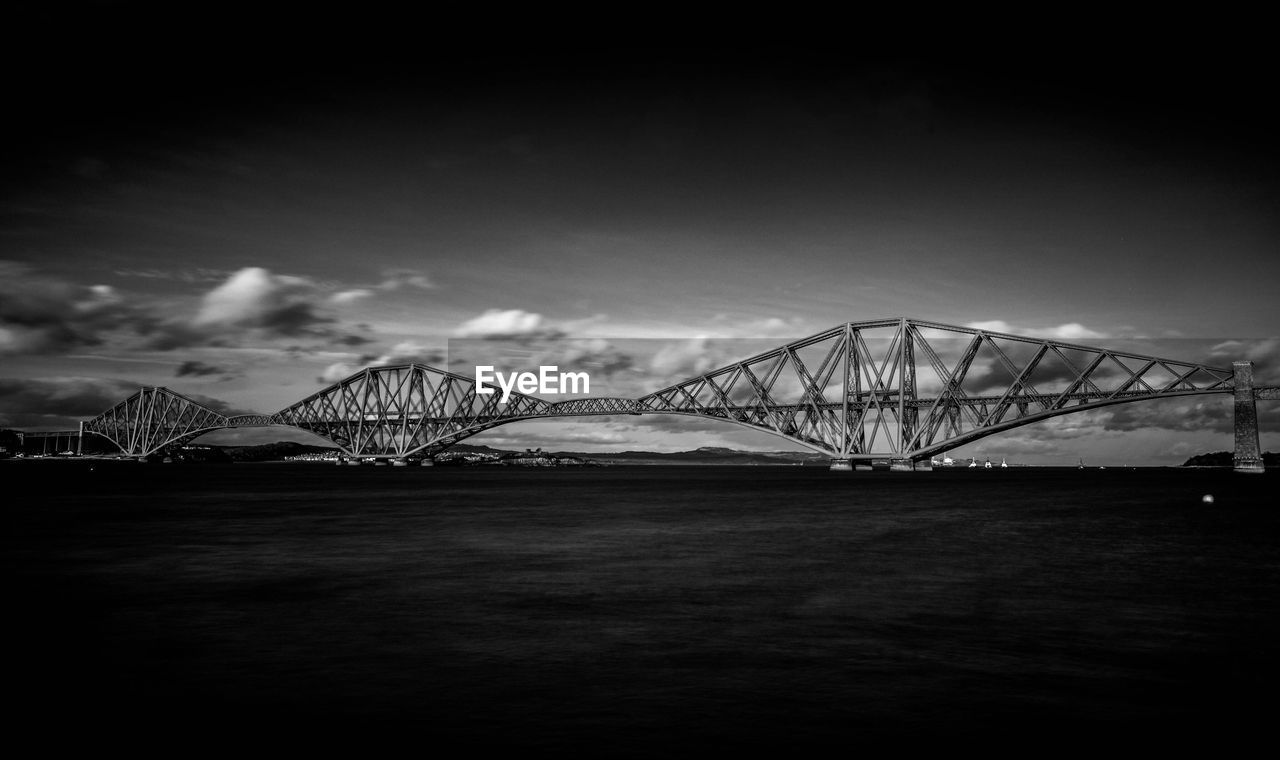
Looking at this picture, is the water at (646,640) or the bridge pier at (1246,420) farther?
the bridge pier at (1246,420)

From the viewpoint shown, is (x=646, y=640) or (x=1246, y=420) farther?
(x=1246, y=420)

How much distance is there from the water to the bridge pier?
81657 mm

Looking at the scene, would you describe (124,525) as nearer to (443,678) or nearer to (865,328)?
(443,678)

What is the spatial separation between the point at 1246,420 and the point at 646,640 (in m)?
115

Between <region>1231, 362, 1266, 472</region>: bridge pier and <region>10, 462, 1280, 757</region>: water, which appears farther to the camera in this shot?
<region>1231, 362, 1266, 472</region>: bridge pier

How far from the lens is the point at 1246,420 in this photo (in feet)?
344

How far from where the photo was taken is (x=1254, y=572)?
2516 cm

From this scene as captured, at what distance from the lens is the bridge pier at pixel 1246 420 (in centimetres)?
10300

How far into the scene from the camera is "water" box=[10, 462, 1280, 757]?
10820 millimetres

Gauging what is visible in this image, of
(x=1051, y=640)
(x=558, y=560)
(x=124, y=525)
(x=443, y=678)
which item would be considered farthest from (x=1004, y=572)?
(x=124, y=525)

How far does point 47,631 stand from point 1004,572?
2284 cm

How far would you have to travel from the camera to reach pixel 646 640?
15.7m

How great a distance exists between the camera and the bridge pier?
103 meters

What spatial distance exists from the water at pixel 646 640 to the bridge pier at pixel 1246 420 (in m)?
81.7
